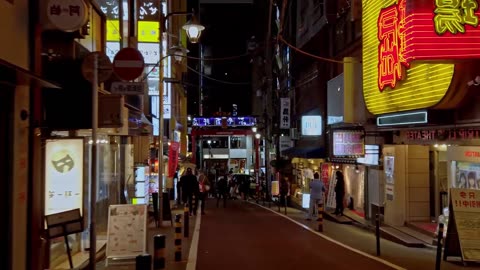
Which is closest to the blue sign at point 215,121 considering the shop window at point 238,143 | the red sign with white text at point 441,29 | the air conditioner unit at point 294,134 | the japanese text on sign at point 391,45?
the air conditioner unit at point 294,134

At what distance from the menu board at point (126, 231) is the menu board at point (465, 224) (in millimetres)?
6877

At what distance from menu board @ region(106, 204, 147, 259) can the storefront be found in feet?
25.2

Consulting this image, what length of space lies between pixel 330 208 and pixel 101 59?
2104 centimetres

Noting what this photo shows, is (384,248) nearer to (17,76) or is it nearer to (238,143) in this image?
(17,76)

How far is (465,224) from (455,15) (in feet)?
16.3

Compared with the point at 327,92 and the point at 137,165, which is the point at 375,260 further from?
the point at 327,92

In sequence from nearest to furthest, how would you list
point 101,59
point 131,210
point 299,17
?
point 101,59 < point 131,210 < point 299,17

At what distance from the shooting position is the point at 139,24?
86.3 feet

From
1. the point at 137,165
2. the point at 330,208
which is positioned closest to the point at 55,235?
the point at 137,165

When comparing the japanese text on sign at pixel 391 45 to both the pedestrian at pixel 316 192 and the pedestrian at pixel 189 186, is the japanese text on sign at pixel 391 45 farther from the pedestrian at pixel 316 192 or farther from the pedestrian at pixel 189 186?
the pedestrian at pixel 189 186

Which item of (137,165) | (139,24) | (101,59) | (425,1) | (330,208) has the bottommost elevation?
(330,208)

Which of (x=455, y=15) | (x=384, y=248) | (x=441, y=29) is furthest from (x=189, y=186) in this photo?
(x=455, y=15)

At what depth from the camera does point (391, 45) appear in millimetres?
17734

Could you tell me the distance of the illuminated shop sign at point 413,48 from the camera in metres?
13.8
